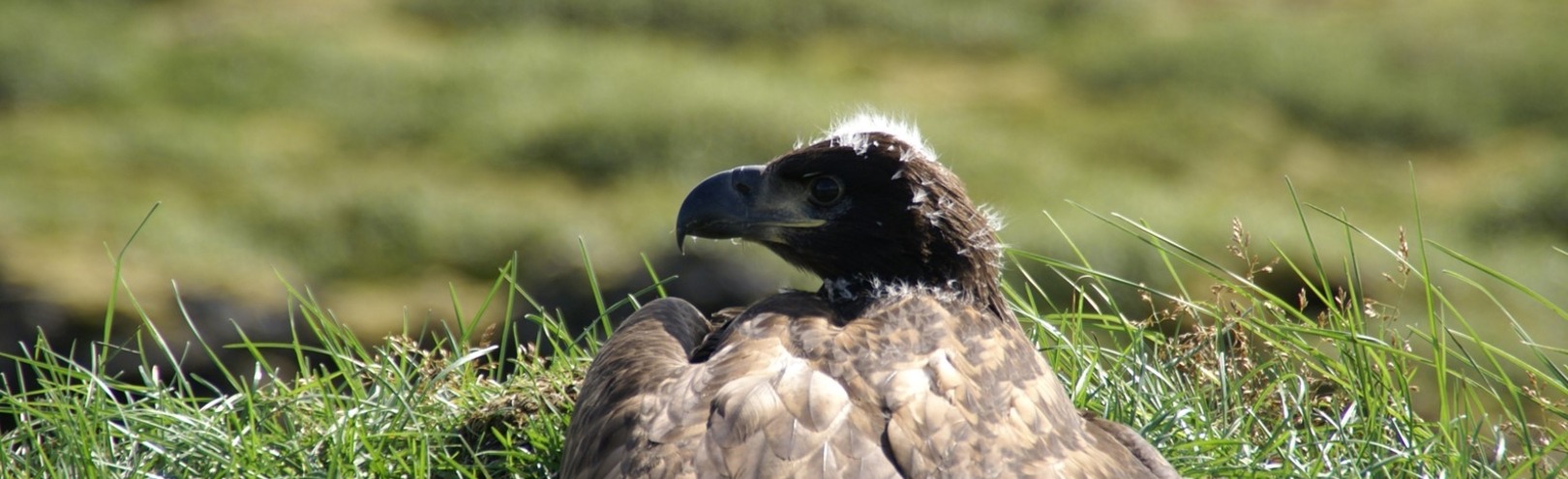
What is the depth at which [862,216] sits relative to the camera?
16.7 feet

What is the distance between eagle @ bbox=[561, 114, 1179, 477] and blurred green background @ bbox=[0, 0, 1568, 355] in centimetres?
741

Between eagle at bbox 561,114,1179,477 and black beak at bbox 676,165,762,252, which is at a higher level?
black beak at bbox 676,165,762,252

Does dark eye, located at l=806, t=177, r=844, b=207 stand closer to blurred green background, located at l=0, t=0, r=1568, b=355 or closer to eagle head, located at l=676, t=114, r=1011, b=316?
eagle head, located at l=676, t=114, r=1011, b=316

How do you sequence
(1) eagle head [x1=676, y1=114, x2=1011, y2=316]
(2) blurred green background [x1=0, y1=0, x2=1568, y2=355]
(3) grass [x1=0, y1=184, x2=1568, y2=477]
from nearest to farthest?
(3) grass [x1=0, y1=184, x2=1568, y2=477]
(1) eagle head [x1=676, y1=114, x2=1011, y2=316]
(2) blurred green background [x1=0, y1=0, x2=1568, y2=355]

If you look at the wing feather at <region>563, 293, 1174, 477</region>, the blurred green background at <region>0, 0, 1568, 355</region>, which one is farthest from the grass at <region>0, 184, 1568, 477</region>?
the blurred green background at <region>0, 0, 1568, 355</region>

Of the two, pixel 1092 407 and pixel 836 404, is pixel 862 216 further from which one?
pixel 836 404

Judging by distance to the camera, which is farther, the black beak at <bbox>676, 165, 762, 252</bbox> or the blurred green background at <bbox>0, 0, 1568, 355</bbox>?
the blurred green background at <bbox>0, 0, 1568, 355</bbox>

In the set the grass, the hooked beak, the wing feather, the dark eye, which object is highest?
the dark eye

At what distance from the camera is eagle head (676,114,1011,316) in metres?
5.05

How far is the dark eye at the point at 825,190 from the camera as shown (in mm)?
5078

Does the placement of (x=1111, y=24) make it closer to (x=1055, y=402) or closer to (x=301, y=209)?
(x=301, y=209)

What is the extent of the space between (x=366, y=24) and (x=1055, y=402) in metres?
18.1

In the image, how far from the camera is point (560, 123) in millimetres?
18188

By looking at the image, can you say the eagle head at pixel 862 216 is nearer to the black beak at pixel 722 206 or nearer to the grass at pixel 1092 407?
the black beak at pixel 722 206
